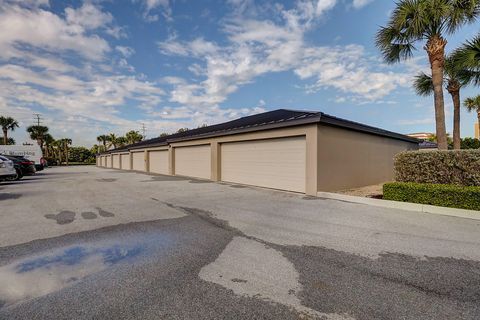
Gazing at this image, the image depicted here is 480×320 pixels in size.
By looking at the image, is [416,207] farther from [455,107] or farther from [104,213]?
[455,107]

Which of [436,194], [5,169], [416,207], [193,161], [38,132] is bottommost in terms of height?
[416,207]

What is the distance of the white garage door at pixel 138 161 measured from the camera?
96.1 ft

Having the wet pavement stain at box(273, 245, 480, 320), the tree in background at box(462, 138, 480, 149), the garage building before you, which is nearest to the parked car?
the garage building

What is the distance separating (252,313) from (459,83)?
19001 millimetres

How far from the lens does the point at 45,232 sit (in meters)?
5.25

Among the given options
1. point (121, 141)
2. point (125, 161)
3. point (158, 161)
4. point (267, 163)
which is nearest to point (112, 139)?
point (121, 141)

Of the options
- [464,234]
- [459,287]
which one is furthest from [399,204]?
[459,287]

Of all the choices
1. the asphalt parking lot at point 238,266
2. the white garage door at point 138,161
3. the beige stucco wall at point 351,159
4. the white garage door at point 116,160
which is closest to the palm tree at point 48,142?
the white garage door at point 116,160

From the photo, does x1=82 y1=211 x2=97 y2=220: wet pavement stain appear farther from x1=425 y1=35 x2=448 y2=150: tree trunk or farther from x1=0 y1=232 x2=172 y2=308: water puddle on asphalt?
x1=425 y1=35 x2=448 y2=150: tree trunk

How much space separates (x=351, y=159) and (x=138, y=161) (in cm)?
2545

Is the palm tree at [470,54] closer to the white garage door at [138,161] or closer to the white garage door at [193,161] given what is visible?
the white garage door at [193,161]

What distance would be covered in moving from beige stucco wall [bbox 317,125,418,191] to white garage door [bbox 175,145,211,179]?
8.24 meters

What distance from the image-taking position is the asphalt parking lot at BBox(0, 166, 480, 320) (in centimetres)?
264

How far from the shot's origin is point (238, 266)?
3648 millimetres
